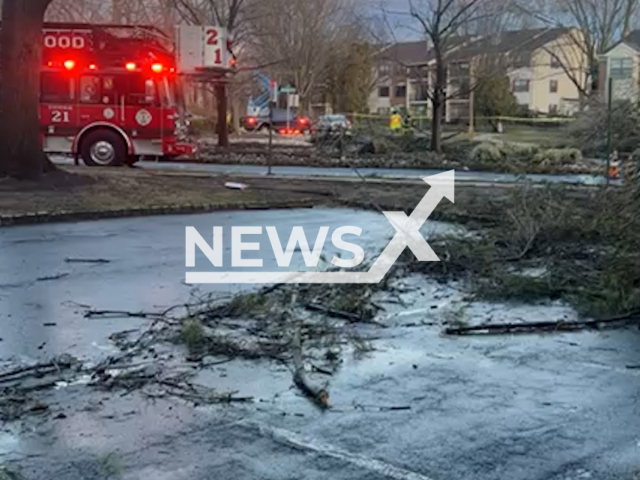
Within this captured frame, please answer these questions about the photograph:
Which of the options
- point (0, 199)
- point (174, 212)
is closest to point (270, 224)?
point (174, 212)

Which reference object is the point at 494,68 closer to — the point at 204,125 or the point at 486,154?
the point at 204,125

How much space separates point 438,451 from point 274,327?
2941 mm

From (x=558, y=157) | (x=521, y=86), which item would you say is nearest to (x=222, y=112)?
(x=558, y=157)

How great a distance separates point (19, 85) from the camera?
709 inches

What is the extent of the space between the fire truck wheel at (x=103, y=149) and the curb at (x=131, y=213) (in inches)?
360

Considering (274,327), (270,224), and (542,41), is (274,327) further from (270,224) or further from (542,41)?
(542,41)

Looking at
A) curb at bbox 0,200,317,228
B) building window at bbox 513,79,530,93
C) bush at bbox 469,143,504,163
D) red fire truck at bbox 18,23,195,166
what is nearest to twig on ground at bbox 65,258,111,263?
curb at bbox 0,200,317,228

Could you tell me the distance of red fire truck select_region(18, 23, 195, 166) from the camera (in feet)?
80.7

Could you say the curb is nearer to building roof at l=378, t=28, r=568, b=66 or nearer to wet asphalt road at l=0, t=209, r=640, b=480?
wet asphalt road at l=0, t=209, r=640, b=480

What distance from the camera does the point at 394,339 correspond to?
283 inches

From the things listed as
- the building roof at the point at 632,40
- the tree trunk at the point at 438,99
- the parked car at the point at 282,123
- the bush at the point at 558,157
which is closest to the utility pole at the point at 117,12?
the parked car at the point at 282,123

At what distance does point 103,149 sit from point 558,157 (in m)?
14.3

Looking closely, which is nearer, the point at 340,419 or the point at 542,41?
the point at 340,419

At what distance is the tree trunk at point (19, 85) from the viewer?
17.9 meters
